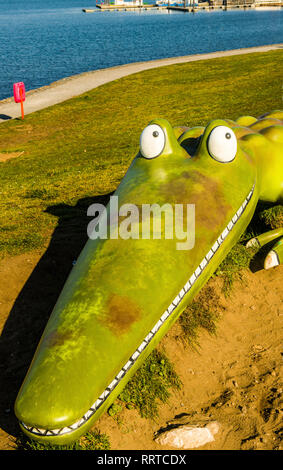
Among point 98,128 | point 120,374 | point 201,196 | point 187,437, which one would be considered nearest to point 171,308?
point 120,374

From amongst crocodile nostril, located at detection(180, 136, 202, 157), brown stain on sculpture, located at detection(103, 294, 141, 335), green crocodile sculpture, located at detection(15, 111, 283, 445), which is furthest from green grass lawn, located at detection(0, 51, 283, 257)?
brown stain on sculpture, located at detection(103, 294, 141, 335)

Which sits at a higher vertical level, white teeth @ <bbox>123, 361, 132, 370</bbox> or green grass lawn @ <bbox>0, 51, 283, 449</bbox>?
white teeth @ <bbox>123, 361, 132, 370</bbox>

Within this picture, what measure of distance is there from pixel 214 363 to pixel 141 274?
1677 mm

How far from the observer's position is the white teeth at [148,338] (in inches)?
143

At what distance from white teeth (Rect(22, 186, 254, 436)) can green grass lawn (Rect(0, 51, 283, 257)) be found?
3.63 meters

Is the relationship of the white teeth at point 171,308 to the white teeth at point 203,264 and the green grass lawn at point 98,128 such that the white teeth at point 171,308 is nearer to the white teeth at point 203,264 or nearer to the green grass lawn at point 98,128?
the white teeth at point 203,264

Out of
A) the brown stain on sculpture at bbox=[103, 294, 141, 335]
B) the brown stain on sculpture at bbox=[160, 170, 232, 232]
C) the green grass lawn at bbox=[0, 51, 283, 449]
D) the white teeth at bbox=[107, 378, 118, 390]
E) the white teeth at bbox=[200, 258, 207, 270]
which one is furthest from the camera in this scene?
the green grass lawn at bbox=[0, 51, 283, 449]

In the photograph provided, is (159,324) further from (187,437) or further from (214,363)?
(214,363)

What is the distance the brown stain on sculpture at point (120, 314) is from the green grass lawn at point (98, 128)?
12.7 ft

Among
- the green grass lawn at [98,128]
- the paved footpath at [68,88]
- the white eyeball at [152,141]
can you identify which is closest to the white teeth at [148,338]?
the white eyeball at [152,141]

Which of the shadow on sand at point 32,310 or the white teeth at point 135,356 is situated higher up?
the white teeth at point 135,356

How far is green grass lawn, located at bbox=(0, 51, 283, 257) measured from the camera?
32.9 feet

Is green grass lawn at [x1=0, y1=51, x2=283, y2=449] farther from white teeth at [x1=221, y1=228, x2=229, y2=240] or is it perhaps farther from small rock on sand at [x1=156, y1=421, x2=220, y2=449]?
white teeth at [x1=221, y1=228, x2=229, y2=240]

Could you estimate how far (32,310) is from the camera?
6.12 metres
